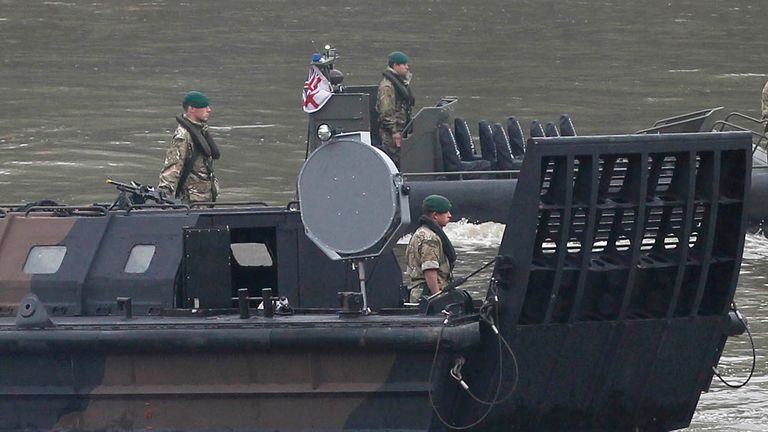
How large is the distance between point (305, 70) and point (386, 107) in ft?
36.3

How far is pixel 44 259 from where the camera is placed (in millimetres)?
9508

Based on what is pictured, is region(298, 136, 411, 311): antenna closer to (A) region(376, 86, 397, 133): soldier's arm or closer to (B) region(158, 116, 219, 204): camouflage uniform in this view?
(B) region(158, 116, 219, 204): camouflage uniform

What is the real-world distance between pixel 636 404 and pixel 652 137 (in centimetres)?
137

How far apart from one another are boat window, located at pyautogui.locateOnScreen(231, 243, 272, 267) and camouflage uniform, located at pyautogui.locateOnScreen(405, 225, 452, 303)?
2.42 feet

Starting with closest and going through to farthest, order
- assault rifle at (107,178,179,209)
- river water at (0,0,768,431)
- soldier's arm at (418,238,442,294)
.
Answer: soldier's arm at (418,238,442,294), assault rifle at (107,178,179,209), river water at (0,0,768,431)

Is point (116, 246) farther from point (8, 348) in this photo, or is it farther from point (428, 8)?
point (428, 8)

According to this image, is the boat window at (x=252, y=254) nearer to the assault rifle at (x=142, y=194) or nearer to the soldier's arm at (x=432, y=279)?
the assault rifle at (x=142, y=194)

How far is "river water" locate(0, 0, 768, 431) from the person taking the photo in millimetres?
17984

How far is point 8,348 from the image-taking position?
9.01 meters

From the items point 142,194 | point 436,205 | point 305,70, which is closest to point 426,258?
point 436,205

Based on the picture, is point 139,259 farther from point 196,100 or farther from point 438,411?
Result: point 196,100

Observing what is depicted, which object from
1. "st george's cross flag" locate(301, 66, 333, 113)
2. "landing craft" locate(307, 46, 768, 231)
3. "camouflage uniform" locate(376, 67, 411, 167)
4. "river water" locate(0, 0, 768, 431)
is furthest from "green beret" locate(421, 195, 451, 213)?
"camouflage uniform" locate(376, 67, 411, 167)

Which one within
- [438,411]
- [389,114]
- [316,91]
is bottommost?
[389,114]

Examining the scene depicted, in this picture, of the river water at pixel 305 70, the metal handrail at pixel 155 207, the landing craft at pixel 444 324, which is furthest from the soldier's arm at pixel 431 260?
the river water at pixel 305 70
